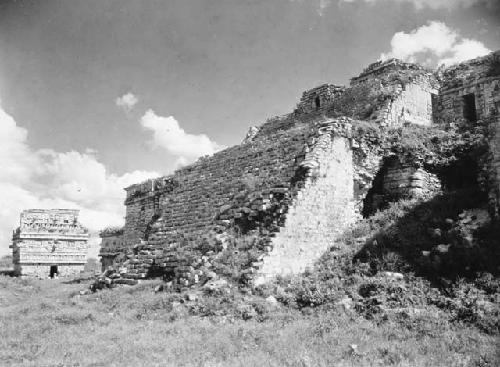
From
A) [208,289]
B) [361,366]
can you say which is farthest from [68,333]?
[361,366]

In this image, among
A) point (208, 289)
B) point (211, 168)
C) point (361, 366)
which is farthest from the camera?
point (211, 168)

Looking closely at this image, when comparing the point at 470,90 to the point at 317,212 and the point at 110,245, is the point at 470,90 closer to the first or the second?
the point at 317,212

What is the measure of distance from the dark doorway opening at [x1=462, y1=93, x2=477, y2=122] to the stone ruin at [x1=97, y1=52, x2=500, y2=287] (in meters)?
0.04

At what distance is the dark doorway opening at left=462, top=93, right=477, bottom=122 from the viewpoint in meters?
17.3

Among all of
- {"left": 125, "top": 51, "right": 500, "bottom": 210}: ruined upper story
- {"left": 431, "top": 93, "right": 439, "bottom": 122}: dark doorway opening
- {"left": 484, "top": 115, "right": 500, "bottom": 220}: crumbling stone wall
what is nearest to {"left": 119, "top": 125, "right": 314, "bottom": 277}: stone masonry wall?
{"left": 125, "top": 51, "right": 500, "bottom": 210}: ruined upper story

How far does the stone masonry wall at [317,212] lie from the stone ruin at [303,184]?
0.03 m

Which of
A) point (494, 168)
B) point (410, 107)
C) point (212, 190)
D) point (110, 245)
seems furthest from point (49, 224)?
point (494, 168)

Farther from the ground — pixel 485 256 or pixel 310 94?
pixel 310 94

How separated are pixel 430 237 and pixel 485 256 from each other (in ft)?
5.58

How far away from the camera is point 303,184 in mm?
11469

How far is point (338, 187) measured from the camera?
40.8 feet

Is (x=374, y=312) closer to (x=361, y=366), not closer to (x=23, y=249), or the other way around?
(x=361, y=366)

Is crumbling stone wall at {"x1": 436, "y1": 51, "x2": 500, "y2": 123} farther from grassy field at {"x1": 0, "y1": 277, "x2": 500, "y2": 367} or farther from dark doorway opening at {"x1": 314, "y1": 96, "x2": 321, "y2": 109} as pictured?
grassy field at {"x1": 0, "y1": 277, "x2": 500, "y2": 367}

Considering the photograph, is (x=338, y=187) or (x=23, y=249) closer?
(x=338, y=187)
